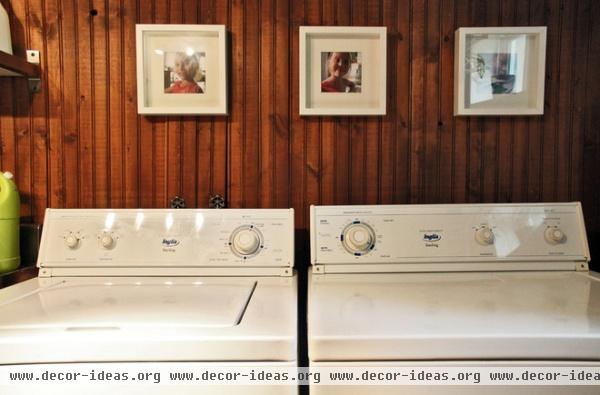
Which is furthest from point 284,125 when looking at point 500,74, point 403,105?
point 500,74

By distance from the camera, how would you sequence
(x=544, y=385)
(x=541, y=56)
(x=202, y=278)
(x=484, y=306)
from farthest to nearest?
(x=541, y=56) < (x=202, y=278) < (x=484, y=306) < (x=544, y=385)

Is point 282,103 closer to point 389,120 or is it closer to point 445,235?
point 389,120

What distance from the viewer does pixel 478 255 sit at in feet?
3.94

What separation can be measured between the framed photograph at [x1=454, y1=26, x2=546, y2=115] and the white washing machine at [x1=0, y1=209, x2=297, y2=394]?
74 centimetres

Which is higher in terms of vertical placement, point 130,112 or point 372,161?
point 130,112

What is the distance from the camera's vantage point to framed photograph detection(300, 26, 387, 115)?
1.38 metres

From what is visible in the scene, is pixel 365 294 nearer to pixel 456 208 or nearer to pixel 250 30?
pixel 456 208

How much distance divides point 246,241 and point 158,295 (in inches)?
11.8

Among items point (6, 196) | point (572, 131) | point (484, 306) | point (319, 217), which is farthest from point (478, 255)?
point (6, 196)

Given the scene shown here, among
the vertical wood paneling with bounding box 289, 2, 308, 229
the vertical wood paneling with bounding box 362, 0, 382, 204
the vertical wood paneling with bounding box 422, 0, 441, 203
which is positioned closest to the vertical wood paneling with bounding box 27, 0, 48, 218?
the vertical wood paneling with bounding box 289, 2, 308, 229

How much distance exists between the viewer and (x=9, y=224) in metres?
1.26

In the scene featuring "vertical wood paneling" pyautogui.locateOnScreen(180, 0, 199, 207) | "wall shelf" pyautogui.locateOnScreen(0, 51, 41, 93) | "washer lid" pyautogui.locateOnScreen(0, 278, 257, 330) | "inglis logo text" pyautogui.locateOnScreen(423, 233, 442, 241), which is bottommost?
"washer lid" pyautogui.locateOnScreen(0, 278, 257, 330)

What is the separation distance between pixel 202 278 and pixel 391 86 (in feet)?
2.92

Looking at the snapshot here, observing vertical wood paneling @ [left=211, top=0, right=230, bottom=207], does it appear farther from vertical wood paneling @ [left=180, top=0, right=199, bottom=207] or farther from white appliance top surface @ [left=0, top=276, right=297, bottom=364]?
white appliance top surface @ [left=0, top=276, right=297, bottom=364]
